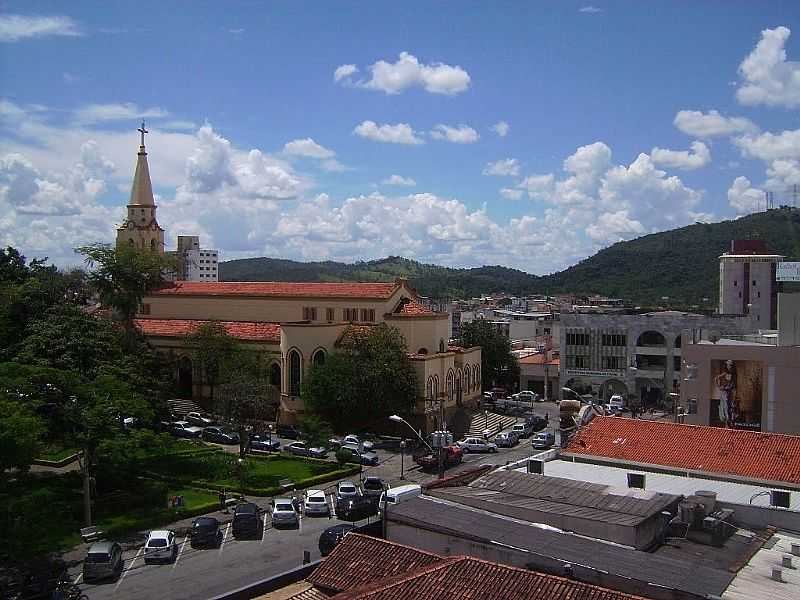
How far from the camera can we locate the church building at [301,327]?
47969 mm

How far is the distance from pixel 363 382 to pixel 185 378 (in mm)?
14830

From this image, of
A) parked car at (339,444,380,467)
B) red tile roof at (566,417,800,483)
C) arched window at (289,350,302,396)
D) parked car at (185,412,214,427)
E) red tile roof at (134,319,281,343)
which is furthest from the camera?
red tile roof at (134,319,281,343)

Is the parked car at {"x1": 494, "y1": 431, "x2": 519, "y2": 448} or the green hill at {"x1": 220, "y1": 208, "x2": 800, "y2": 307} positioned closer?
the parked car at {"x1": 494, "y1": 431, "x2": 519, "y2": 448}

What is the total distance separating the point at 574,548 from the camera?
52.3ft

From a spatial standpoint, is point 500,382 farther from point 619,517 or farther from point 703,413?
point 619,517

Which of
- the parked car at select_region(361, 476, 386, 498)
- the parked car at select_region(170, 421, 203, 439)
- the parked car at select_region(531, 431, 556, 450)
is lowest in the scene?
the parked car at select_region(531, 431, 556, 450)

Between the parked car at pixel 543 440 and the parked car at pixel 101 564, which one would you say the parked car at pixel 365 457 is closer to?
the parked car at pixel 543 440

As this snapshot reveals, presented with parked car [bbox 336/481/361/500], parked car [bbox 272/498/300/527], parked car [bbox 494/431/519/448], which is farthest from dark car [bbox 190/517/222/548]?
parked car [bbox 494/431/519/448]

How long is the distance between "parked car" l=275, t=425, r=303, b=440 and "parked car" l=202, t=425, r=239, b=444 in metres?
2.67

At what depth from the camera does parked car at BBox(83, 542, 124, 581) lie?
23.3m

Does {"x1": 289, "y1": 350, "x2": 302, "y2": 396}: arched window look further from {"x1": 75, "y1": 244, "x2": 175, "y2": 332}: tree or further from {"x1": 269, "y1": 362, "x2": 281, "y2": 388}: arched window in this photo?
{"x1": 75, "y1": 244, "x2": 175, "y2": 332}: tree

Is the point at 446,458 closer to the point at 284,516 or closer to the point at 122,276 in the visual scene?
the point at 284,516

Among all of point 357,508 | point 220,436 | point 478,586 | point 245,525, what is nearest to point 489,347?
point 220,436

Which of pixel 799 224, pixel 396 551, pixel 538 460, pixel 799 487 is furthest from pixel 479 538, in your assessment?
pixel 799 224
